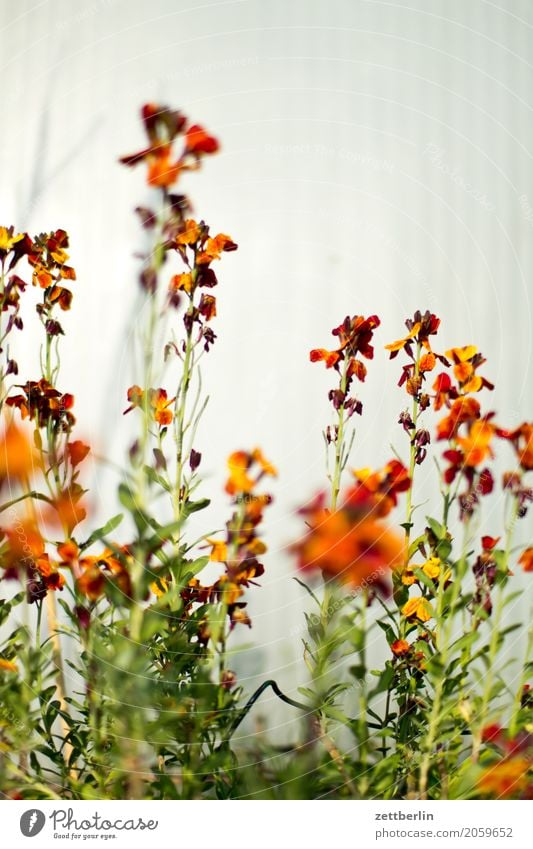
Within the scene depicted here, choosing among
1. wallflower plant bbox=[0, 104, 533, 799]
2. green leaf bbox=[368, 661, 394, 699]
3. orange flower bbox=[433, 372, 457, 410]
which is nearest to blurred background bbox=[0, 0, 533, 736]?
wallflower plant bbox=[0, 104, 533, 799]

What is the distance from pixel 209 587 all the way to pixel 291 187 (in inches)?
20.9

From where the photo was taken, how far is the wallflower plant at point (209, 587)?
3.17 ft

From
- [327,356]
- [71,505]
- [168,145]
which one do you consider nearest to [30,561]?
[71,505]

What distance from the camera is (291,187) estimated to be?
1.19 metres

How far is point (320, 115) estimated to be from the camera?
119 cm

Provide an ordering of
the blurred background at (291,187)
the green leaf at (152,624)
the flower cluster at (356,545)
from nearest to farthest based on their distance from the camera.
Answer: the green leaf at (152,624) → the flower cluster at (356,545) → the blurred background at (291,187)

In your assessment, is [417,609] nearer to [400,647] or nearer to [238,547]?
[400,647]

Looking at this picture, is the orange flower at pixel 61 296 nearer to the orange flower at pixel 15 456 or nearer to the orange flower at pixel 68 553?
the orange flower at pixel 15 456

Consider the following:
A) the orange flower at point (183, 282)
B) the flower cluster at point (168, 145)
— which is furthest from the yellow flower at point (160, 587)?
the flower cluster at point (168, 145)

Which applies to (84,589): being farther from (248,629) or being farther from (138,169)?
(138,169)

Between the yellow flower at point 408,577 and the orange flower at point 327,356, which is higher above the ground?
the orange flower at point 327,356

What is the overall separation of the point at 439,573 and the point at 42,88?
31.6 inches

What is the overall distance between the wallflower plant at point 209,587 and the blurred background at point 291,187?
0.14 feet
